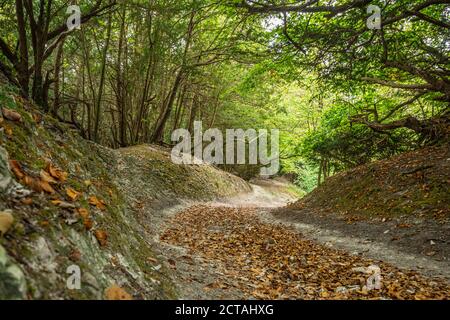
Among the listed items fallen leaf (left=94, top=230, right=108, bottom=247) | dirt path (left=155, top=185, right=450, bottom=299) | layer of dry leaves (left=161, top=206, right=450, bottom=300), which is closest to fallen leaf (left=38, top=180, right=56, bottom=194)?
fallen leaf (left=94, top=230, right=108, bottom=247)

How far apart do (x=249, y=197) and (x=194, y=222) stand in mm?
13197

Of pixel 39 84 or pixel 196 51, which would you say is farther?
pixel 196 51

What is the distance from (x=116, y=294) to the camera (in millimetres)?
2486

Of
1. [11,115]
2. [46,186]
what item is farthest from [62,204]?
[11,115]

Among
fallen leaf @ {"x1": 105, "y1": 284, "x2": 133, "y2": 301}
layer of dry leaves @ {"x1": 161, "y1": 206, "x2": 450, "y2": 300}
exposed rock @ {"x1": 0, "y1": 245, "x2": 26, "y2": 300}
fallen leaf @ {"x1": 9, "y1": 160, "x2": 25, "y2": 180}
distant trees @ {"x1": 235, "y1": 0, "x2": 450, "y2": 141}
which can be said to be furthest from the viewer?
distant trees @ {"x1": 235, "y1": 0, "x2": 450, "y2": 141}

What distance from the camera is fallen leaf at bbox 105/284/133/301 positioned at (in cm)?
245

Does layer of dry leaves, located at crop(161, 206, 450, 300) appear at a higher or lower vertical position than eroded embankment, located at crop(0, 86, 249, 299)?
lower

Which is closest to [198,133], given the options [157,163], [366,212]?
[157,163]

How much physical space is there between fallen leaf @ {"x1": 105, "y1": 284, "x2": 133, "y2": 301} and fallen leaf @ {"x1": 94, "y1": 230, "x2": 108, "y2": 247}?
0.68 m

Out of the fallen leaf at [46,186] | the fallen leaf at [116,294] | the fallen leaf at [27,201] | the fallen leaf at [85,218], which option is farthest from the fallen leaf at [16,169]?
the fallen leaf at [116,294]

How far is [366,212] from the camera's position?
28.5ft

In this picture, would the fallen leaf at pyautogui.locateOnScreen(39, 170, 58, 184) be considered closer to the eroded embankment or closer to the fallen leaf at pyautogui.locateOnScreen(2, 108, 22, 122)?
the eroded embankment

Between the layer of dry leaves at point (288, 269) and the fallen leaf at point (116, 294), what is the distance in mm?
1501
